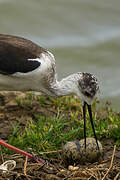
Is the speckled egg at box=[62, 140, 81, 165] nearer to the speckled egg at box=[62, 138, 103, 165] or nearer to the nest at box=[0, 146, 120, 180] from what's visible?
the speckled egg at box=[62, 138, 103, 165]

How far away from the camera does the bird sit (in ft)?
20.5

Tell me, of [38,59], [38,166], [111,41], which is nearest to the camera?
[38,166]

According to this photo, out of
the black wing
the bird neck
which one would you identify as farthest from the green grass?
the black wing

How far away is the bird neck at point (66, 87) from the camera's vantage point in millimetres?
6388

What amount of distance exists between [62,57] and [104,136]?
4.84m

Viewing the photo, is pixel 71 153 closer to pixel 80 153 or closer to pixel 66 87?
pixel 80 153

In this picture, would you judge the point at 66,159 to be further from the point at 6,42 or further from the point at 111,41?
the point at 111,41

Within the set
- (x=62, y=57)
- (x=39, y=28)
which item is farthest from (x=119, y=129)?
(x=39, y=28)

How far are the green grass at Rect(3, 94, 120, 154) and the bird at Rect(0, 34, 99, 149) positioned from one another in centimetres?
41

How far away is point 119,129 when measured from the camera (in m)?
6.38

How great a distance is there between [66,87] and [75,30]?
5.35m

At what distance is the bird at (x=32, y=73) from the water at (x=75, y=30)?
3.70 meters

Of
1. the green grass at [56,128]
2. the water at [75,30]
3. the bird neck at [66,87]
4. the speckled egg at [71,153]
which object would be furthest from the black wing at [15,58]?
the water at [75,30]

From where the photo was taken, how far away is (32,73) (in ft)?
20.8
